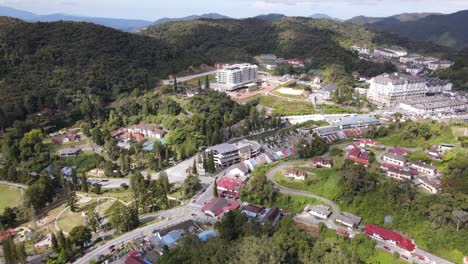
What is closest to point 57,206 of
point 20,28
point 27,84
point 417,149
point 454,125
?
point 27,84

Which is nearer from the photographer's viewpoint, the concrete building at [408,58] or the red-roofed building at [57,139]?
the red-roofed building at [57,139]

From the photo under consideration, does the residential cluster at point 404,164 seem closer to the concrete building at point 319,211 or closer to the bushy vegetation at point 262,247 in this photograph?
the concrete building at point 319,211

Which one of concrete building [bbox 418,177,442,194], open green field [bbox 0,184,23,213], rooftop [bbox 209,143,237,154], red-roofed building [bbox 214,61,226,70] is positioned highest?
red-roofed building [bbox 214,61,226,70]

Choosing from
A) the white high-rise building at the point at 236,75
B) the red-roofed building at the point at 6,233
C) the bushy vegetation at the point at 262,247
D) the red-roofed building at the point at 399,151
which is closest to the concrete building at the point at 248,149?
the bushy vegetation at the point at 262,247

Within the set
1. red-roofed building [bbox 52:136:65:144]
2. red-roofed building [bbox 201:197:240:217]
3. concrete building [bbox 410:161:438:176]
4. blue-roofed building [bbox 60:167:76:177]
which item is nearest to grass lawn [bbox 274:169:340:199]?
red-roofed building [bbox 201:197:240:217]

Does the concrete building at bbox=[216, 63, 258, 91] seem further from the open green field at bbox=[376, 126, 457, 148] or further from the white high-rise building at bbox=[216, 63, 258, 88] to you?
the open green field at bbox=[376, 126, 457, 148]

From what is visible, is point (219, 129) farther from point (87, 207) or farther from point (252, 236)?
point (252, 236)
